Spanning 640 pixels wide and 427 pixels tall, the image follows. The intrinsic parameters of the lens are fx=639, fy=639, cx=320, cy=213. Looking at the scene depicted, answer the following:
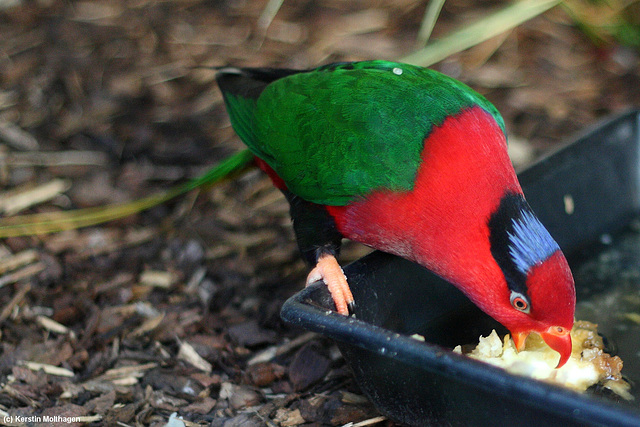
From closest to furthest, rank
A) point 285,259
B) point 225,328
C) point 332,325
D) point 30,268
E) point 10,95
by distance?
point 332,325 < point 225,328 < point 30,268 < point 285,259 < point 10,95

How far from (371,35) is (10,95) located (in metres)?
2.81

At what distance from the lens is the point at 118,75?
4.89 meters

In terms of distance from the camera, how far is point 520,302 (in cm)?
218

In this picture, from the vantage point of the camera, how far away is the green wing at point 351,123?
2559mm

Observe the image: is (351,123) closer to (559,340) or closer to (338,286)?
(338,286)

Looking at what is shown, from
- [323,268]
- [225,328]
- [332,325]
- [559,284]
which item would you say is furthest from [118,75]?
[559,284]

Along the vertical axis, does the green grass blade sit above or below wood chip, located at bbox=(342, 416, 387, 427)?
above

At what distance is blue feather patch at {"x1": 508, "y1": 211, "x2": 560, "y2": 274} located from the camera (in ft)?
6.92

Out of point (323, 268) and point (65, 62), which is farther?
point (65, 62)

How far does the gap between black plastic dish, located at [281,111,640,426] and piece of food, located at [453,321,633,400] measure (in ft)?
0.70

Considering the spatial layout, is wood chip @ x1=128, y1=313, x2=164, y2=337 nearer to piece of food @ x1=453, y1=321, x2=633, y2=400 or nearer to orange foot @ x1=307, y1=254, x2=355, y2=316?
orange foot @ x1=307, y1=254, x2=355, y2=316

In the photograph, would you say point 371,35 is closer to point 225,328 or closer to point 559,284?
point 225,328

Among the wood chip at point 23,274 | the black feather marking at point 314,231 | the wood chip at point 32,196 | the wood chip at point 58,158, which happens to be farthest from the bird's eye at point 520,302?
the wood chip at point 58,158

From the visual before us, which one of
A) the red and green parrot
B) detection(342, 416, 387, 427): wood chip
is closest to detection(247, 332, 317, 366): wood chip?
the red and green parrot
